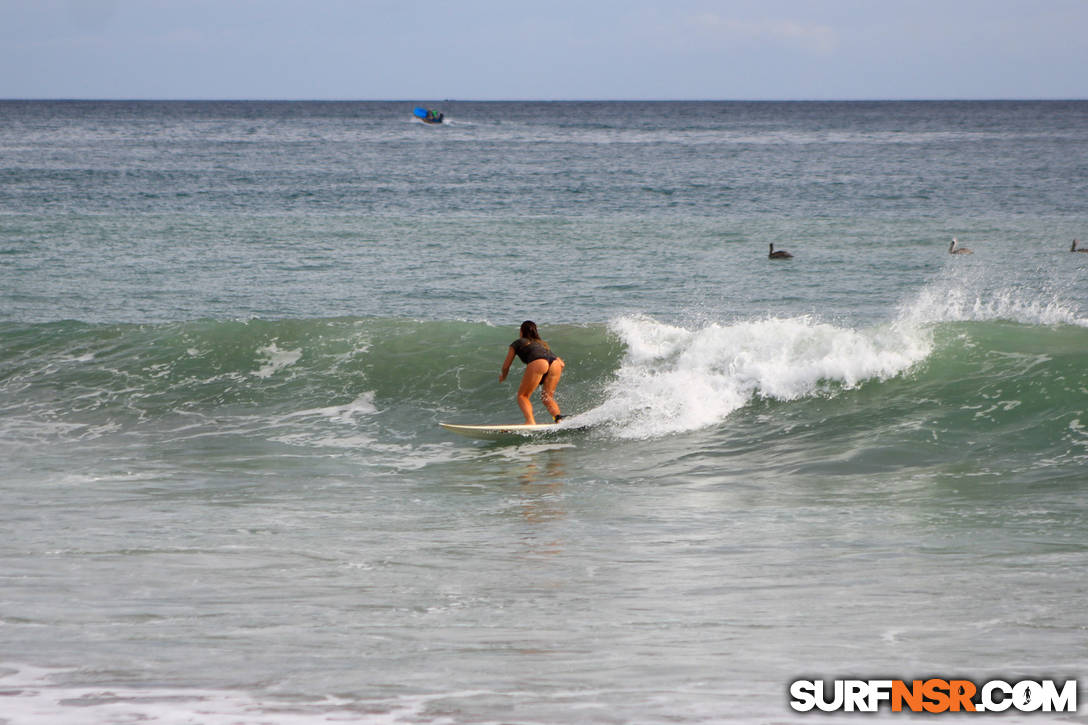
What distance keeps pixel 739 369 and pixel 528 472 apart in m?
4.44

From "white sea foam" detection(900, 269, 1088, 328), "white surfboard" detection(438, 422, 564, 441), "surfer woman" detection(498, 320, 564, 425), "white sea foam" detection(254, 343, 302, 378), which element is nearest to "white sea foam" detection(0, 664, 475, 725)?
"white surfboard" detection(438, 422, 564, 441)

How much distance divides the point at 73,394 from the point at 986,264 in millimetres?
21427

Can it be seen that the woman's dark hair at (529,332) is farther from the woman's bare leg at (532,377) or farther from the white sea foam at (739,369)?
the white sea foam at (739,369)

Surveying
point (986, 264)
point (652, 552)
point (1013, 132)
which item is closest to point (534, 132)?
point (1013, 132)

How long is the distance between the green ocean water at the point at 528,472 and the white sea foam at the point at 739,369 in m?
0.06

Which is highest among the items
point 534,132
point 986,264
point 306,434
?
point 534,132

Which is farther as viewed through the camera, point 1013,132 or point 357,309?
point 1013,132

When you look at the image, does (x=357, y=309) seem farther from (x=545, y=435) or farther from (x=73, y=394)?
(x=545, y=435)

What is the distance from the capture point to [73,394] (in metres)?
15.5

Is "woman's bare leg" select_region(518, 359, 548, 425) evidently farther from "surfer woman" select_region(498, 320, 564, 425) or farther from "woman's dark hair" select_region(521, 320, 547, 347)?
"woman's dark hair" select_region(521, 320, 547, 347)

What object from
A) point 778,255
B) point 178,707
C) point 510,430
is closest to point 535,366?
point 510,430

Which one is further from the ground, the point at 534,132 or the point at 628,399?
the point at 534,132

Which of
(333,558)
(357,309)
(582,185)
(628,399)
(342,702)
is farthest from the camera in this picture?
(582,185)

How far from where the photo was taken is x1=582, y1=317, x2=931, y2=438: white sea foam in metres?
13.6
